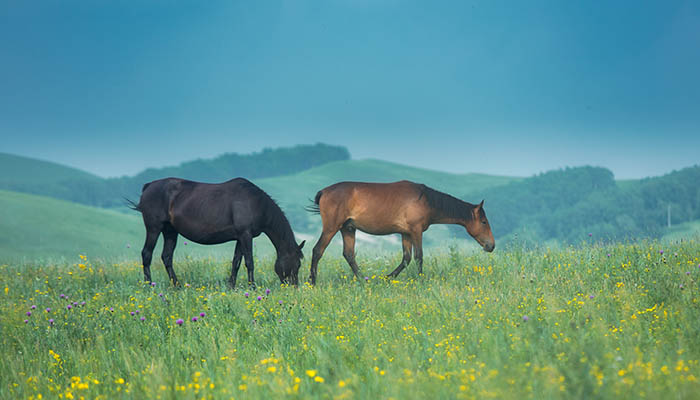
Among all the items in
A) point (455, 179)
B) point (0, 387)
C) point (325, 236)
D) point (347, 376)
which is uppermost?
point (455, 179)

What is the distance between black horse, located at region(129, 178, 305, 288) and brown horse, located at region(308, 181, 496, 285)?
0.92 metres

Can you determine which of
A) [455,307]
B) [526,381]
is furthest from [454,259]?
[526,381]

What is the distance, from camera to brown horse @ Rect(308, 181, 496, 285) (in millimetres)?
11766

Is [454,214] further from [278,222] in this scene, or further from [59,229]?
[59,229]

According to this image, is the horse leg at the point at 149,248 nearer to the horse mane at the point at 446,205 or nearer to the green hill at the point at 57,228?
the horse mane at the point at 446,205

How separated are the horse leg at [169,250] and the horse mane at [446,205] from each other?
18.9 ft

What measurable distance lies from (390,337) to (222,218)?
5.65 metres

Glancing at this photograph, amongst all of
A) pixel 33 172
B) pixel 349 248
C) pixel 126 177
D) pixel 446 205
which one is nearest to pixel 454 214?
pixel 446 205

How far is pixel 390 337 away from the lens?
22.0 feet

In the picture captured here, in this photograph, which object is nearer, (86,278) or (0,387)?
(0,387)

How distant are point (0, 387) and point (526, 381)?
230 inches

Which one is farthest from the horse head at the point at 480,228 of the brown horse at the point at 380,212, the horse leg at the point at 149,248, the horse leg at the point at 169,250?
the horse leg at the point at 149,248

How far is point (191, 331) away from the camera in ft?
24.8

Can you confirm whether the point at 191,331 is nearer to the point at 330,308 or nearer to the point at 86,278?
the point at 330,308
